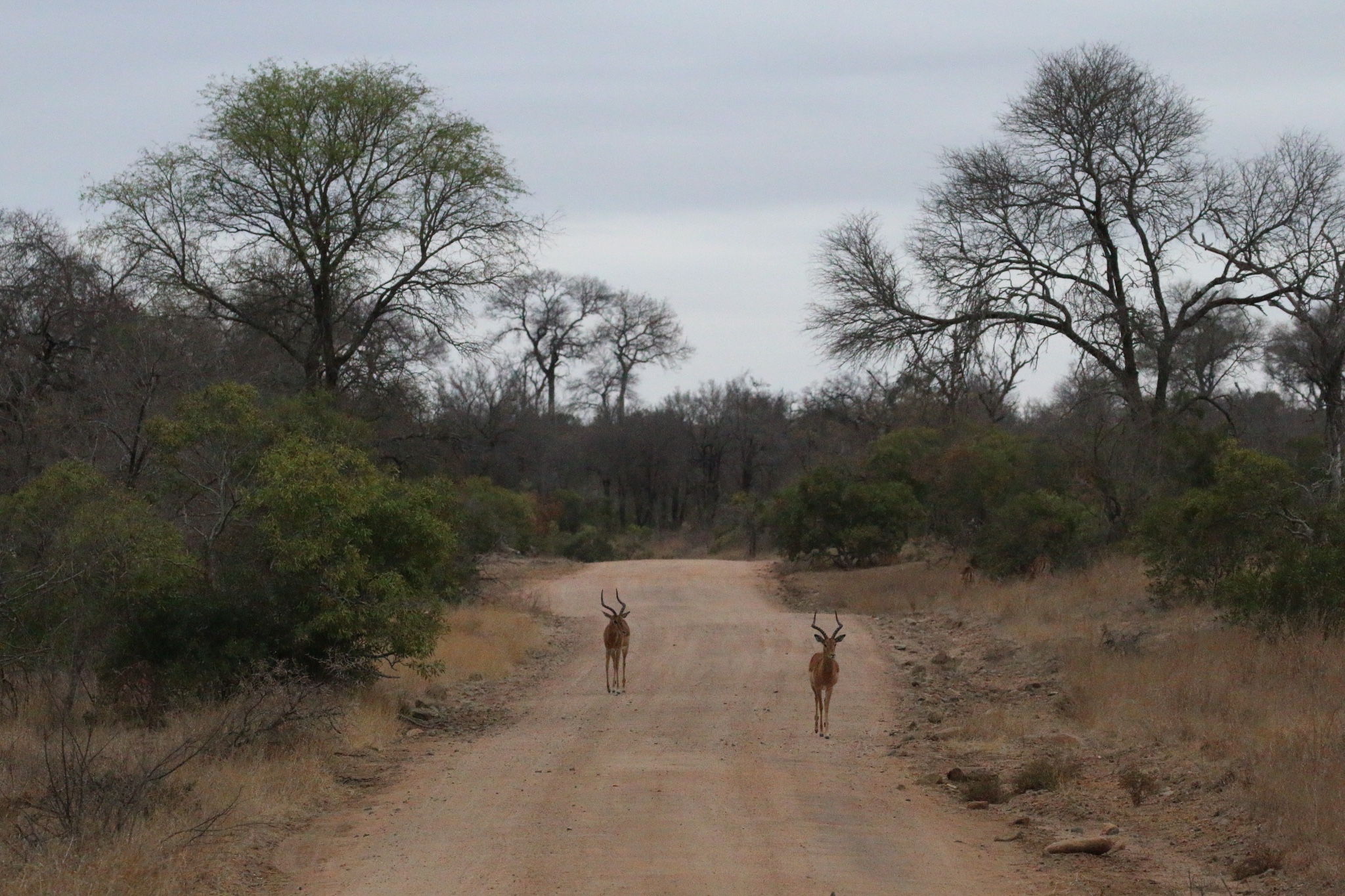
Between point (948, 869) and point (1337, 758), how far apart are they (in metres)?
3.23

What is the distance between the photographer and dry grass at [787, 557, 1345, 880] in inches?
338

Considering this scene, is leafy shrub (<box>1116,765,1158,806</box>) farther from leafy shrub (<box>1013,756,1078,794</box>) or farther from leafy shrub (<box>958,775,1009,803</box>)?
leafy shrub (<box>958,775,1009,803</box>)

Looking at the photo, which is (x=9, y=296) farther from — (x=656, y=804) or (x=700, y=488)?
(x=700, y=488)

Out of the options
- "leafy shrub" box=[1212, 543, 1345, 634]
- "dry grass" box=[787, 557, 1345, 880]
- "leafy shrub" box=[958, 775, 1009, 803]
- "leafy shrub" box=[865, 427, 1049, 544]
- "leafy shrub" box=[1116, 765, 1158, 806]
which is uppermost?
"leafy shrub" box=[865, 427, 1049, 544]

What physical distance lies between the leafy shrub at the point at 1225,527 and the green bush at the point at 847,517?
15.4 metres

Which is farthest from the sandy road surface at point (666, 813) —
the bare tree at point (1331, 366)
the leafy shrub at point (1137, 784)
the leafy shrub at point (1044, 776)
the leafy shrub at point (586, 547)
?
the leafy shrub at point (586, 547)

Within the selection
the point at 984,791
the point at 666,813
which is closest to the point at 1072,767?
the point at 984,791

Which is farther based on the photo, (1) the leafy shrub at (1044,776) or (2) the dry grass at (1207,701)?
(1) the leafy shrub at (1044,776)

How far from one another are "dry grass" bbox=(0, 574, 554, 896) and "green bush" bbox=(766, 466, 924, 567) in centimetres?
1936

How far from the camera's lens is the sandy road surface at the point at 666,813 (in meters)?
7.99

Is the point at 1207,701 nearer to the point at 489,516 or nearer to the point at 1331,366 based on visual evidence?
the point at 1331,366

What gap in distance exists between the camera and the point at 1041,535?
86.4 feet

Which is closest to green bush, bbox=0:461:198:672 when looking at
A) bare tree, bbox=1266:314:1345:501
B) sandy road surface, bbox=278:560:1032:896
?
sandy road surface, bbox=278:560:1032:896

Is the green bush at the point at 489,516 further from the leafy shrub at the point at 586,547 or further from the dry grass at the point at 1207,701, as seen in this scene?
the dry grass at the point at 1207,701
